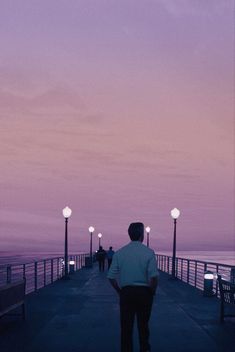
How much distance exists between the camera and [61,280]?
3062 cm

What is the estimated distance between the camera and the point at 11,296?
1265cm

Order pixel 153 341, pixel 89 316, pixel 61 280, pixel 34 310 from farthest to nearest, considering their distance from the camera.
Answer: pixel 61 280, pixel 34 310, pixel 89 316, pixel 153 341

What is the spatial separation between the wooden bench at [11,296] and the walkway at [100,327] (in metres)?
0.45

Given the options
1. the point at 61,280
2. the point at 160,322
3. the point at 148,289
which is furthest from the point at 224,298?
the point at 61,280

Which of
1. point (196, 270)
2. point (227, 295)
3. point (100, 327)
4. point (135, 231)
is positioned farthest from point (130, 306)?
point (196, 270)

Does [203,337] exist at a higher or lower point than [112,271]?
lower

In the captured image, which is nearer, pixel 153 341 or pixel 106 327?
pixel 153 341

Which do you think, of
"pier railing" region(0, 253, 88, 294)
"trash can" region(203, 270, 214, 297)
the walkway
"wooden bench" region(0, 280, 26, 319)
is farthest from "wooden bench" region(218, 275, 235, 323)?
"trash can" region(203, 270, 214, 297)

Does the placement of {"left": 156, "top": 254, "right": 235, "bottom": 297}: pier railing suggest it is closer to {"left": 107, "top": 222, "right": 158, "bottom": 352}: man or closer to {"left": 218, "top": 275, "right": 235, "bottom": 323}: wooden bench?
{"left": 218, "top": 275, "right": 235, "bottom": 323}: wooden bench

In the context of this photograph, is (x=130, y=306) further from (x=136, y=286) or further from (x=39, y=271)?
(x=39, y=271)

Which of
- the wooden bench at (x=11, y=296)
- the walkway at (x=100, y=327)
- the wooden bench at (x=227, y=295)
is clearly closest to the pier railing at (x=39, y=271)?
the walkway at (x=100, y=327)

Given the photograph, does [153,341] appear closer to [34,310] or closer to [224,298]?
[224,298]

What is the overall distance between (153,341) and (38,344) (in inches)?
84.0

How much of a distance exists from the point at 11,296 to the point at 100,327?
2030 millimetres
